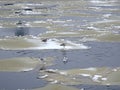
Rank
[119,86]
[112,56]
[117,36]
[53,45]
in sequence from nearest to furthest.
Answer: [119,86], [112,56], [53,45], [117,36]

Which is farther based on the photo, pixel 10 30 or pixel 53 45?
pixel 10 30

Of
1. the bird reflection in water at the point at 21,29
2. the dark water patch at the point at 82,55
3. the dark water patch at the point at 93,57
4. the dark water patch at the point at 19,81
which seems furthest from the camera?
the bird reflection in water at the point at 21,29

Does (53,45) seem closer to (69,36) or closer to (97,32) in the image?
(69,36)

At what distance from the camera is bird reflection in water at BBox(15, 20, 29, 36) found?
26.8m

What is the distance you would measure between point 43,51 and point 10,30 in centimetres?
884

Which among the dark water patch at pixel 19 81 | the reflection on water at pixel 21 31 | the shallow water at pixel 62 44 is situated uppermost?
the reflection on water at pixel 21 31

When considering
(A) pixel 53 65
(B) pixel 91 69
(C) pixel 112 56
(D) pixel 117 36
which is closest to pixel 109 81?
(B) pixel 91 69

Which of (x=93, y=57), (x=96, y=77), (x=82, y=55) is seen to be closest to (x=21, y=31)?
(x=82, y=55)

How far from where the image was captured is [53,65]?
17141 millimetres

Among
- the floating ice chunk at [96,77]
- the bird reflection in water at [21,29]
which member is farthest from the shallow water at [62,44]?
the floating ice chunk at [96,77]

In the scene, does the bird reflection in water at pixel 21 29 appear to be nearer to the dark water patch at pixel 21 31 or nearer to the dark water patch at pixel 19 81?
the dark water patch at pixel 21 31

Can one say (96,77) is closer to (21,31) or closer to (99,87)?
(99,87)

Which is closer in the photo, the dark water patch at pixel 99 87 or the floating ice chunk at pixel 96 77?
the dark water patch at pixel 99 87

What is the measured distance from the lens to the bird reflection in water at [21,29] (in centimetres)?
2684
